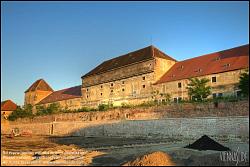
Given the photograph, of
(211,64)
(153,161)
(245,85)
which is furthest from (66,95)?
(153,161)

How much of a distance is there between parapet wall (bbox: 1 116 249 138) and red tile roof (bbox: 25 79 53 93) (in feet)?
110

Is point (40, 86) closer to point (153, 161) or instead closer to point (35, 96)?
point (35, 96)

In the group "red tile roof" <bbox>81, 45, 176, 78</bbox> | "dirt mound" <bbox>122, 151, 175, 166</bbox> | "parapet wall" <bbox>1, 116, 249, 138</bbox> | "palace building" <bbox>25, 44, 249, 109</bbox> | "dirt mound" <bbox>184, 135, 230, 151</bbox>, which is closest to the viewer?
"dirt mound" <bbox>122, 151, 175, 166</bbox>

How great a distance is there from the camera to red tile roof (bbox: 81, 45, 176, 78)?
39906 mm

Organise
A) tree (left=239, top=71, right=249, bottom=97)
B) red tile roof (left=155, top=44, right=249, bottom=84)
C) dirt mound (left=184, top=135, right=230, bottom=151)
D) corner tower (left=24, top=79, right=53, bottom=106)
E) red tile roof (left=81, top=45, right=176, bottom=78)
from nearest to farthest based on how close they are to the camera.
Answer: dirt mound (left=184, top=135, right=230, bottom=151)
tree (left=239, top=71, right=249, bottom=97)
red tile roof (left=155, top=44, right=249, bottom=84)
red tile roof (left=81, top=45, right=176, bottom=78)
corner tower (left=24, top=79, right=53, bottom=106)

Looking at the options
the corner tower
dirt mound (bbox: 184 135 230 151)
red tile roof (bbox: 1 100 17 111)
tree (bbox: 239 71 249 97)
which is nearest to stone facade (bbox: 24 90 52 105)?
the corner tower

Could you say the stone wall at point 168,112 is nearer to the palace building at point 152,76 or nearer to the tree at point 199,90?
the tree at point 199,90

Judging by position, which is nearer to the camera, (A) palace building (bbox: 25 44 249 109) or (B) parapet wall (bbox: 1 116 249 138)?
(B) parapet wall (bbox: 1 116 249 138)

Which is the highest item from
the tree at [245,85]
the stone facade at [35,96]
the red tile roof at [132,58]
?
the red tile roof at [132,58]

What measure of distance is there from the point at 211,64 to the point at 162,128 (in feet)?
41.0

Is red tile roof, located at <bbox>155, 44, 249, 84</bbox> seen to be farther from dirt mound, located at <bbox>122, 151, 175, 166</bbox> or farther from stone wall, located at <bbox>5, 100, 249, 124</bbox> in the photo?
dirt mound, located at <bbox>122, 151, 175, 166</bbox>

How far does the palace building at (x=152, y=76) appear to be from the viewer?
A: 99.6ft

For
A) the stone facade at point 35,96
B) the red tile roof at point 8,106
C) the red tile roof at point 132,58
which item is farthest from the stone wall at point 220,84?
the red tile roof at point 8,106

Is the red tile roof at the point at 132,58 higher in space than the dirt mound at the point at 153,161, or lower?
higher
